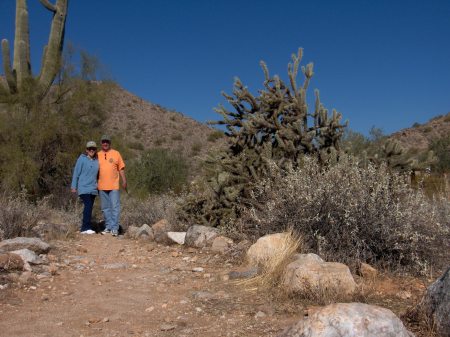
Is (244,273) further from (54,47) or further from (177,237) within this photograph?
(54,47)

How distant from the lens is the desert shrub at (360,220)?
18.3 feet

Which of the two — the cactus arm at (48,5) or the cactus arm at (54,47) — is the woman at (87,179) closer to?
the cactus arm at (54,47)

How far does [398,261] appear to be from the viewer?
558cm

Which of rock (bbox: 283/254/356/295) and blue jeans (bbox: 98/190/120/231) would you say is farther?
blue jeans (bbox: 98/190/120/231)

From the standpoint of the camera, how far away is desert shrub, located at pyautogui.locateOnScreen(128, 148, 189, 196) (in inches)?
603

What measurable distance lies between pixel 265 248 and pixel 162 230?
2997 millimetres

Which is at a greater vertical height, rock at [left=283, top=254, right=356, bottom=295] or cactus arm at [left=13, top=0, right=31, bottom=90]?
cactus arm at [left=13, top=0, right=31, bottom=90]

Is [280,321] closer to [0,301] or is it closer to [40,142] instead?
[0,301]

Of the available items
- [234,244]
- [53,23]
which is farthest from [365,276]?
[53,23]

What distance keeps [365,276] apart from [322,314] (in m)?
2.32

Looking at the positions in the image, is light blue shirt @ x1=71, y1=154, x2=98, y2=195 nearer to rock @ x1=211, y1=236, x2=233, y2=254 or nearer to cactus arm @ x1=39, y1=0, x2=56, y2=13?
rock @ x1=211, y1=236, x2=233, y2=254

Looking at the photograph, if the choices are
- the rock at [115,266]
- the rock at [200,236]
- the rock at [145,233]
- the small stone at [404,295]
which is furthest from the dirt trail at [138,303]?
the rock at [145,233]

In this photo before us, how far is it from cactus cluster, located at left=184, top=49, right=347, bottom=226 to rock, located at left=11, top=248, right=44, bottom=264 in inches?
115

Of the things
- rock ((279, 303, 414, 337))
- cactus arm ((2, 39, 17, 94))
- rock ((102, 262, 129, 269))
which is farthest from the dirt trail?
cactus arm ((2, 39, 17, 94))
